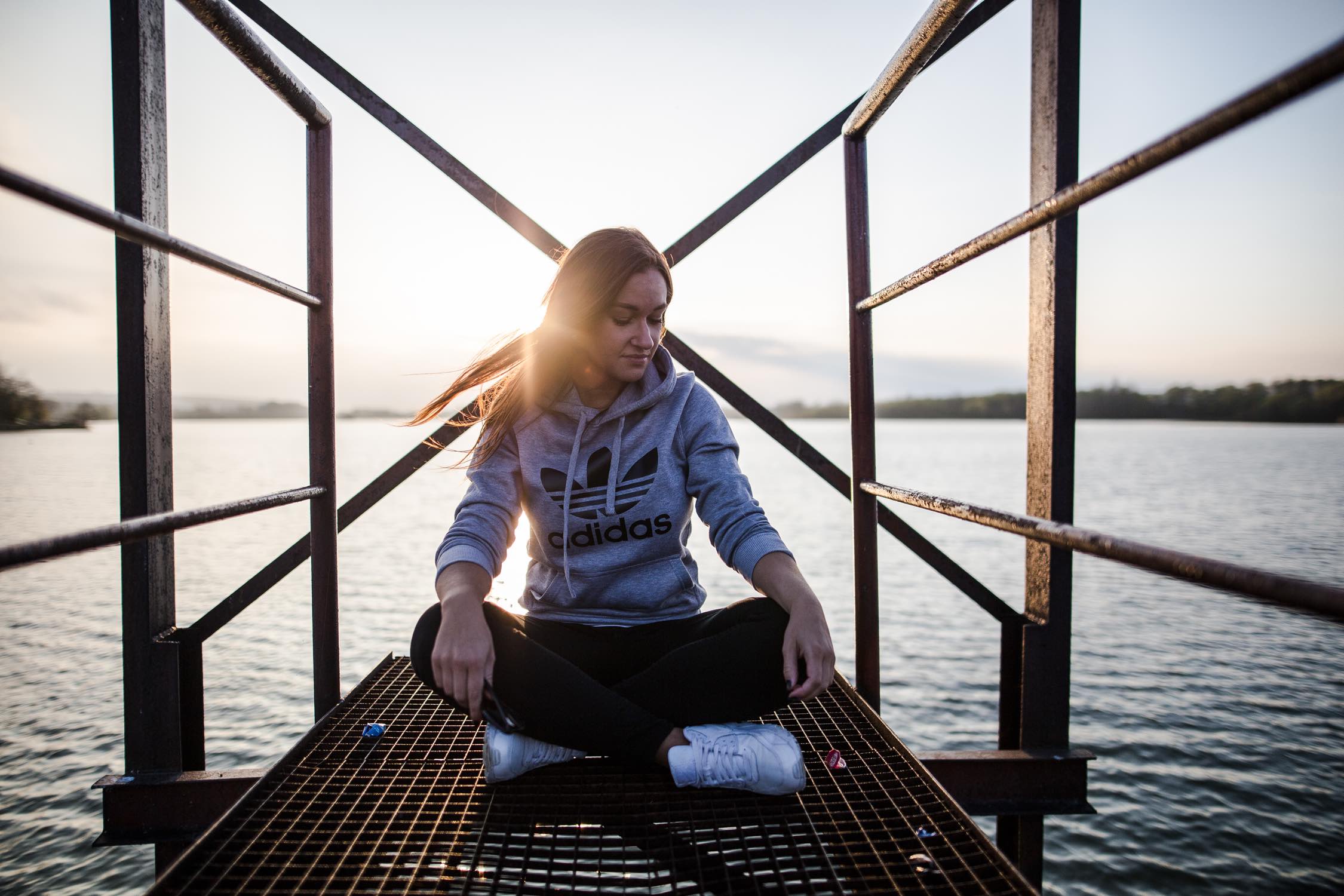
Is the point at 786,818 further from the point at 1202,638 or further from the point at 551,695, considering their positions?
the point at 1202,638

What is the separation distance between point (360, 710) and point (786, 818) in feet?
3.30

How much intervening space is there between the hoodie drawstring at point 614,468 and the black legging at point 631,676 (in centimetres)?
27

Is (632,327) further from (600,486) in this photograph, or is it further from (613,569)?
(613,569)

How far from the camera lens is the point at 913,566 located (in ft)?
28.8

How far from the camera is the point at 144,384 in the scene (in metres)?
1.61

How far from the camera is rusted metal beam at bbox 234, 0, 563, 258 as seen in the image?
2227 millimetres

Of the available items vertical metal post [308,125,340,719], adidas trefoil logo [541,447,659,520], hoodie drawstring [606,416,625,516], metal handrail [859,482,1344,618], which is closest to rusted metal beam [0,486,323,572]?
vertical metal post [308,125,340,719]

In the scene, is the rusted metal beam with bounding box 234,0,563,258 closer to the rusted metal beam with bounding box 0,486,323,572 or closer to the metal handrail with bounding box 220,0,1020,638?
the metal handrail with bounding box 220,0,1020,638

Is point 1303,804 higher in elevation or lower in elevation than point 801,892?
lower

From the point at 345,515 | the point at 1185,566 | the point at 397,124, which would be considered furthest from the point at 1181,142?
the point at 345,515

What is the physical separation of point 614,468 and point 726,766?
677 millimetres

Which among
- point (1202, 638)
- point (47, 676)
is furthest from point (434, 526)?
point (1202, 638)

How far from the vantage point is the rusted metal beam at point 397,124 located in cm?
223

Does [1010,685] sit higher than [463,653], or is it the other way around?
[463,653]
